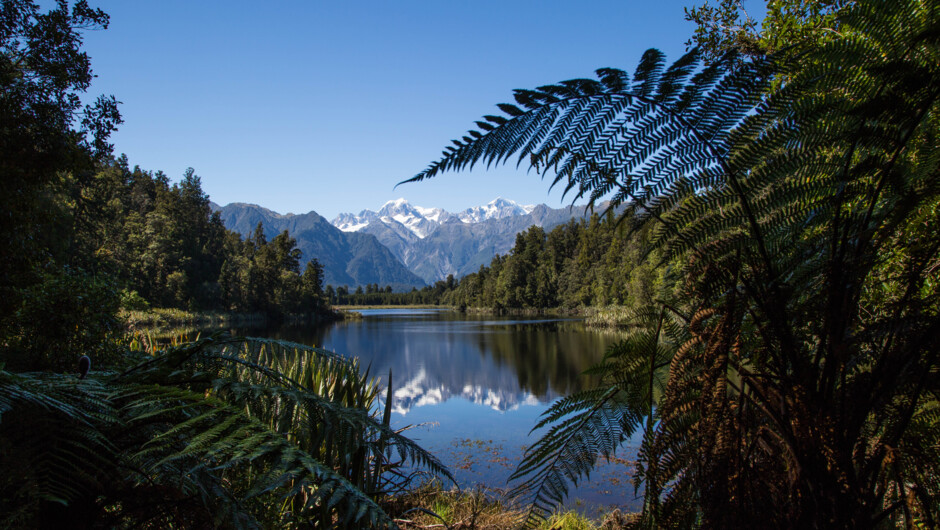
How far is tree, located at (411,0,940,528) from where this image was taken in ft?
2.45

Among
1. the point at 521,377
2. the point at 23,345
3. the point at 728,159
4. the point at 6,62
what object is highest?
the point at 6,62

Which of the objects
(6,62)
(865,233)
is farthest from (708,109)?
(6,62)

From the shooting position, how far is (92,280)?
Answer: 5695mm

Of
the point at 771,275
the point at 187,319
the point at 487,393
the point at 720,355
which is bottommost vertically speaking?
the point at 487,393

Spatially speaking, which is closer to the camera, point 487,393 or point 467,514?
point 467,514

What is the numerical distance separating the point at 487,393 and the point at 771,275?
51.3ft

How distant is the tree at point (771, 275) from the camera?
Answer: 0.75 metres

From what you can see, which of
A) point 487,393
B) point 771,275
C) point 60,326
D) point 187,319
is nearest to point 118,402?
point 771,275

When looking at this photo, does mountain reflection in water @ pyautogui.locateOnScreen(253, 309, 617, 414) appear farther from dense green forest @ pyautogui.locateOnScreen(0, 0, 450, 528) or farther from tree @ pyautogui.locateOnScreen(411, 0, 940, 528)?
tree @ pyautogui.locateOnScreen(411, 0, 940, 528)

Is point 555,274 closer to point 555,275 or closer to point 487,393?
point 555,275

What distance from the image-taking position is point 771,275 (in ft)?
2.82

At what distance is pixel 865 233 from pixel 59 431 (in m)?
1.53

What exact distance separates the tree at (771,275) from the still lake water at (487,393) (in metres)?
0.96

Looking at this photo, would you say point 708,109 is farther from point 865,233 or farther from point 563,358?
point 563,358
